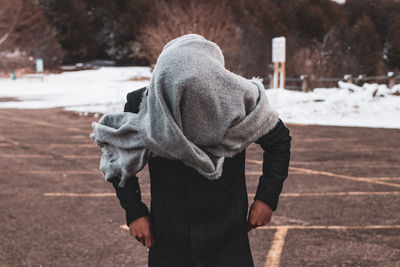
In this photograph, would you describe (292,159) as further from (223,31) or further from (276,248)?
(223,31)

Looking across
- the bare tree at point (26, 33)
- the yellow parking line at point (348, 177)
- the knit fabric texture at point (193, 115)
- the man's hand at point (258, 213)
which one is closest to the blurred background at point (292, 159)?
the yellow parking line at point (348, 177)

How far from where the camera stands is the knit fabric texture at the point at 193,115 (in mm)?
2107

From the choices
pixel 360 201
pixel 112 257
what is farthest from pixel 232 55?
pixel 112 257

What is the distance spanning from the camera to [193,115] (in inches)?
84.4

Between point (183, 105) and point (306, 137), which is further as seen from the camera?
point (306, 137)

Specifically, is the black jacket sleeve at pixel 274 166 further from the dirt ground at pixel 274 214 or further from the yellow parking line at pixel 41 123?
the yellow parking line at pixel 41 123

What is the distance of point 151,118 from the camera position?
2.17 metres

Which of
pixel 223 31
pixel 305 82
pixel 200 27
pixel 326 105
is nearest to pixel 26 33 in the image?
pixel 200 27

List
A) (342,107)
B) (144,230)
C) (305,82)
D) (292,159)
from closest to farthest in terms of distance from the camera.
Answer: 1. (144,230)
2. (292,159)
3. (342,107)
4. (305,82)

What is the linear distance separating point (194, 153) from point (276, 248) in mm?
2818

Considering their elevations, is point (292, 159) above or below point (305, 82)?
above

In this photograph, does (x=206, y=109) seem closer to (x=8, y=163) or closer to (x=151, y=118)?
(x=151, y=118)

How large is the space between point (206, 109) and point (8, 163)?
7.24 m

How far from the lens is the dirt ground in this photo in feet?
15.1
